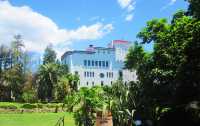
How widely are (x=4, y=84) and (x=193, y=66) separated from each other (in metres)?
51.6

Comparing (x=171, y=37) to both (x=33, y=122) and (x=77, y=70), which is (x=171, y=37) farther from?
(x=77, y=70)

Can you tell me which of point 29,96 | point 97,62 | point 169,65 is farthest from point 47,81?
point 169,65

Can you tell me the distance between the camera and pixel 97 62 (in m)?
113

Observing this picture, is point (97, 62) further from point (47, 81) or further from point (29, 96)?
point (29, 96)

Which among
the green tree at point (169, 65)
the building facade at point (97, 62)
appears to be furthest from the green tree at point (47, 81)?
the green tree at point (169, 65)

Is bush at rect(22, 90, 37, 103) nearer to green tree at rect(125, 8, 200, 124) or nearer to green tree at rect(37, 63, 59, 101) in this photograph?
green tree at rect(37, 63, 59, 101)

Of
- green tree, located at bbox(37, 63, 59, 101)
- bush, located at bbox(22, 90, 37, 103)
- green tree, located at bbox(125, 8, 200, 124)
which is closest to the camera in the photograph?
green tree, located at bbox(125, 8, 200, 124)

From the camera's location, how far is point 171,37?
38.7 metres

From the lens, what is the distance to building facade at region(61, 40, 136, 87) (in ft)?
360

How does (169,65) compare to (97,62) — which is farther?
(97,62)

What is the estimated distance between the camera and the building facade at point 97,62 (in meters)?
110

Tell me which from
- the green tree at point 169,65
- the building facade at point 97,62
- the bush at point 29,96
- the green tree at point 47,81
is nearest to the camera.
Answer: the green tree at point 169,65

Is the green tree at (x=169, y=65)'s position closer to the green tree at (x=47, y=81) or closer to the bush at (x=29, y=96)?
the green tree at (x=47, y=81)

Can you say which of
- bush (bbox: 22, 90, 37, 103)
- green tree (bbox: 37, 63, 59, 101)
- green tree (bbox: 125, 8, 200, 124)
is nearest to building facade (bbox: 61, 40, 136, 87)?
green tree (bbox: 37, 63, 59, 101)
